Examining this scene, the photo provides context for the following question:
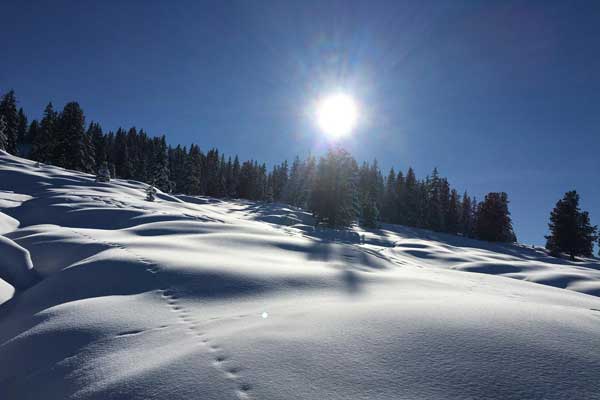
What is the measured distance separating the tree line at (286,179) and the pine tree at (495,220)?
12cm

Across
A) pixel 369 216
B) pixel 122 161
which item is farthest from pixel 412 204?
pixel 122 161

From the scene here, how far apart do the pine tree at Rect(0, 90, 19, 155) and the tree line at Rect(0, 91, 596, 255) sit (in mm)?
126

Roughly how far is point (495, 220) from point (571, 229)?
10.5 meters

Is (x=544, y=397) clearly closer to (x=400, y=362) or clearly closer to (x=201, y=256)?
(x=400, y=362)

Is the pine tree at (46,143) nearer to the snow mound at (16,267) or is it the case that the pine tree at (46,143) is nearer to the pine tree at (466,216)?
the snow mound at (16,267)

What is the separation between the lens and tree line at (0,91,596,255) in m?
34.0

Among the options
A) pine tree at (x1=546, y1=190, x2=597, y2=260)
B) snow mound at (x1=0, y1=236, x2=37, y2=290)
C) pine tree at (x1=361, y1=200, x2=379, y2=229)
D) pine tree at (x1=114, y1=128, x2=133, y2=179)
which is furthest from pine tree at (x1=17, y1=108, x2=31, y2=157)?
pine tree at (x1=546, y1=190, x2=597, y2=260)

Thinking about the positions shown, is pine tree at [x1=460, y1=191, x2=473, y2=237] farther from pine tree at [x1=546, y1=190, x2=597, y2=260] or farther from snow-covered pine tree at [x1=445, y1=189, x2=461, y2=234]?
pine tree at [x1=546, y1=190, x2=597, y2=260]

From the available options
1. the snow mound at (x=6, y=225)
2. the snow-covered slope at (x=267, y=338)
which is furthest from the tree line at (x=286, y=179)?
the snow-covered slope at (x=267, y=338)

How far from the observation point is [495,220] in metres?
42.5

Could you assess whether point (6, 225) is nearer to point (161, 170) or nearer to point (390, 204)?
point (161, 170)

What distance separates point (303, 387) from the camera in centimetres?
187

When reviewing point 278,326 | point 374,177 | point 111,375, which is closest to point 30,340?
point 111,375

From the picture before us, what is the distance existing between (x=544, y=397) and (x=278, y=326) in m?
1.91
